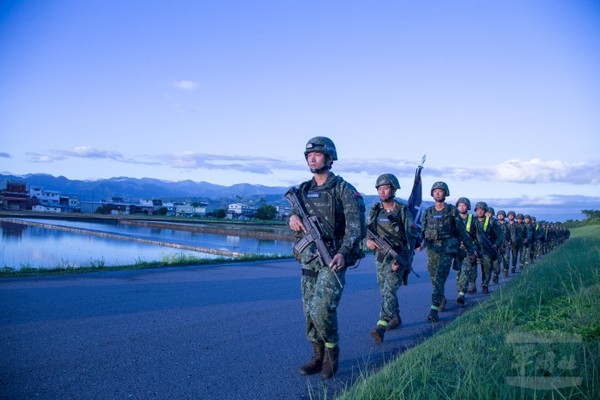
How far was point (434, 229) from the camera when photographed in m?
8.21

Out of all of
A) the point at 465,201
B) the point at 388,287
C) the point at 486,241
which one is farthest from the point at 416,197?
the point at 388,287

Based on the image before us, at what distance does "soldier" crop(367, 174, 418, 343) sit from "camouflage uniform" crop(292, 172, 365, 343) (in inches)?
78.7

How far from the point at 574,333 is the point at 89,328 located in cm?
561

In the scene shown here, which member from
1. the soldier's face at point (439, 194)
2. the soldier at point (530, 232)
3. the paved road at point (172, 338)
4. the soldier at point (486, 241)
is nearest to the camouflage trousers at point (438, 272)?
the paved road at point (172, 338)

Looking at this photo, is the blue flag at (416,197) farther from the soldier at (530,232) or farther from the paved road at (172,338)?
the soldier at (530,232)

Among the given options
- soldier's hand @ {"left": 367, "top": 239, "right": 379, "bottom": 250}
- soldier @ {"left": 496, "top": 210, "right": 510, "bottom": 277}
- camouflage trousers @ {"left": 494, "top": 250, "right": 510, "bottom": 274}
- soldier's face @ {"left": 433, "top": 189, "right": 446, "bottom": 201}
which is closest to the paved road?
soldier's hand @ {"left": 367, "top": 239, "right": 379, "bottom": 250}

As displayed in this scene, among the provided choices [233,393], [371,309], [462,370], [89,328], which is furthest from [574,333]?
[89,328]

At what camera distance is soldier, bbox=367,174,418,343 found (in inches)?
261

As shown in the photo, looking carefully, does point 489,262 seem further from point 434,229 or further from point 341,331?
point 341,331

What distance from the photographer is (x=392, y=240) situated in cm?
679

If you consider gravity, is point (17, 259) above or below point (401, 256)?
below

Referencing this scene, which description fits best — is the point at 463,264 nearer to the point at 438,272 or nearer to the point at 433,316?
the point at 438,272

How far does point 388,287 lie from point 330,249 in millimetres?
2241

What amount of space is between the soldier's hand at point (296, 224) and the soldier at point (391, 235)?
2.16 m
